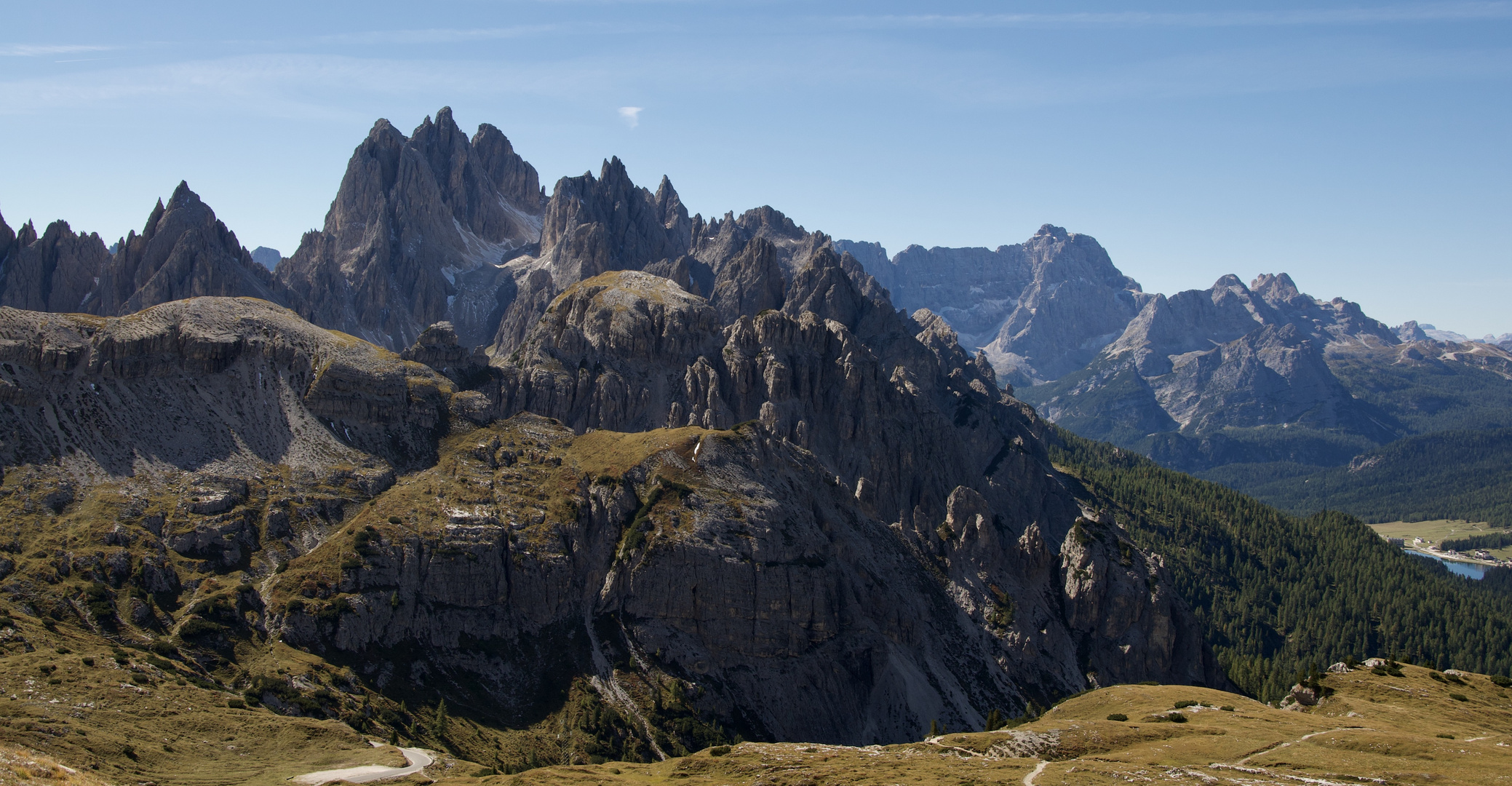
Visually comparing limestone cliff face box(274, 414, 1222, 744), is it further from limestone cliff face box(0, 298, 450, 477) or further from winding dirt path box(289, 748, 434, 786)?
winding dirt path box(289, 748, 434, 786)

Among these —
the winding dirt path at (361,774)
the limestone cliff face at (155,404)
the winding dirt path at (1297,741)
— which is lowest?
the winding dirt path at (361,774)

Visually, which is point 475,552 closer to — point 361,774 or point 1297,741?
point 361,774

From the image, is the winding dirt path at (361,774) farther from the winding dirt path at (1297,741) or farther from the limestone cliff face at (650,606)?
the winding dirt path at (1297,741)

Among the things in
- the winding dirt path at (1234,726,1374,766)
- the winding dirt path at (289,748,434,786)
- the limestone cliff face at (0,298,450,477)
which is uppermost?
the limestone cliff face at (0,298,450,477)

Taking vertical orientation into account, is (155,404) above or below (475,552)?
above

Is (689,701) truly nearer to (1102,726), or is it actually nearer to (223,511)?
(1102,726)

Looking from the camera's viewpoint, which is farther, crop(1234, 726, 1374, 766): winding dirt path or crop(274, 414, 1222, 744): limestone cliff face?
crop(274, 414, 1222, 744): limestone cliff face

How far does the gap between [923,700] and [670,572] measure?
161 ft

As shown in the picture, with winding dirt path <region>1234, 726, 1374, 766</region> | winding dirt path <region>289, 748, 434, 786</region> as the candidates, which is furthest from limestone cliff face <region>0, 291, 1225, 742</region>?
winding dirt path <region>1234, 726, 1374, 766</region>

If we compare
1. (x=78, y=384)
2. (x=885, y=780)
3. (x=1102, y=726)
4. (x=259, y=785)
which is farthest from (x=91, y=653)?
(x=1102, y=726)

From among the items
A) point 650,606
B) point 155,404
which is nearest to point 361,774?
point 650,606

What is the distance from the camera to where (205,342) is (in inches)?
7653

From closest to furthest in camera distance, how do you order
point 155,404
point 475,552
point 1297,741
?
point 1297,741
point 475,552
point 155,404

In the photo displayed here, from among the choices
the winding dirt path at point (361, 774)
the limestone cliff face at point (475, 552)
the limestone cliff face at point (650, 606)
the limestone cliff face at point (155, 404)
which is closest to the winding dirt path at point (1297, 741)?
the limestone cliff face at point (650, 606)
